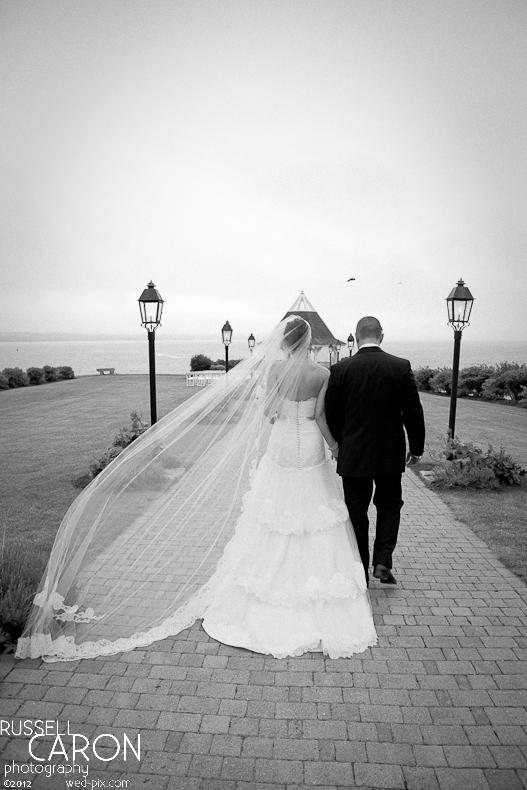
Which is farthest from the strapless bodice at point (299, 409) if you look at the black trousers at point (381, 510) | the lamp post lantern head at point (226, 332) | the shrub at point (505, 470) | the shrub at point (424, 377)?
the shrub at point (424, 377)

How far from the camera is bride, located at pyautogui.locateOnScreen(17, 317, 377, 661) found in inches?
137

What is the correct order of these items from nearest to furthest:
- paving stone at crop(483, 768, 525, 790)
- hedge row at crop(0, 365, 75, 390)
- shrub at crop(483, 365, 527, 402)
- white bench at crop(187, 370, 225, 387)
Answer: paving stone at crop(483, 768, 525, 790), shrub at crop(483, 365, 527, 402), hedge row at crop(0, 365, 75, 390), white bench at crop(187, 370, 225, 387)

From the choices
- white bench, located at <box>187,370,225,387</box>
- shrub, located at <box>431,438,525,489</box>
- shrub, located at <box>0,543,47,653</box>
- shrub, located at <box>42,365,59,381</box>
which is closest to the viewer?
shrub, located at <box>0,543,47,653</box>

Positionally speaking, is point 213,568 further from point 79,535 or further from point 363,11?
point 363,11

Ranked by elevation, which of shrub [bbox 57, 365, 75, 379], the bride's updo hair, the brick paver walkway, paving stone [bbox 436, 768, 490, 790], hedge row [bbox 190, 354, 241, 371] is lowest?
shrub [bbox 57, 365, 75, 379]

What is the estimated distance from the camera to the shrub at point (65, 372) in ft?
110

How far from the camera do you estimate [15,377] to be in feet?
92.6

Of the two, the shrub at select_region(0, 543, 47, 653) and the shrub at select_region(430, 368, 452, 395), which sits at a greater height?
the shrub at select_region(0, 543, 47, 653)

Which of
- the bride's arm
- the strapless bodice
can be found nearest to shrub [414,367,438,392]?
the bride's arm

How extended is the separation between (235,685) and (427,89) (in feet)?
78.7

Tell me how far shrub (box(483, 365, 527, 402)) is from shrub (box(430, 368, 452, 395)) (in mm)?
3191

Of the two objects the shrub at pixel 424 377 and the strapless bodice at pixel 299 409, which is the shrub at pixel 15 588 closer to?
the strapless bodice at pixel 299 409

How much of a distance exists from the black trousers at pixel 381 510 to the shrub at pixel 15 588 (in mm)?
2749

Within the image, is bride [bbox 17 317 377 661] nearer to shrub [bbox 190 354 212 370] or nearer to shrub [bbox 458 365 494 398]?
shrub [bbox 458 365 494 398]
